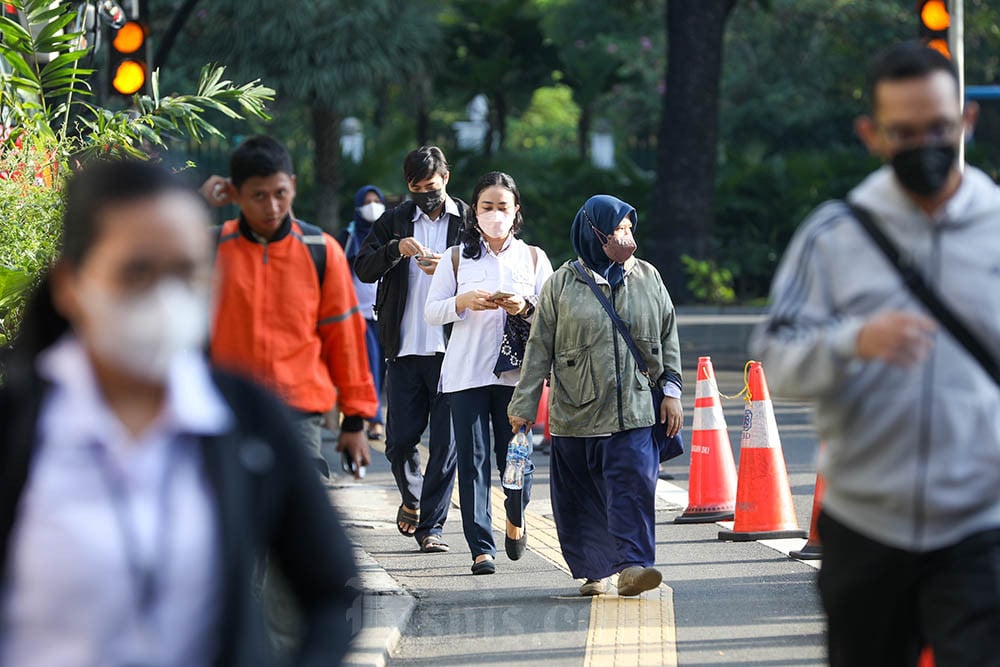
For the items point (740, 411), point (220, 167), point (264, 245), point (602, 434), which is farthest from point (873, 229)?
point (220, 167)

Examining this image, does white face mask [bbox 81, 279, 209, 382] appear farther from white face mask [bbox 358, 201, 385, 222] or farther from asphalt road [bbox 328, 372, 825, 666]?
white face mask [bbox 358, 201, 385, 222]

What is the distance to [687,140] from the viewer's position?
24000 millimetres

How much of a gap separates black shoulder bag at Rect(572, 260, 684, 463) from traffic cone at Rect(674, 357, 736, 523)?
1888mm

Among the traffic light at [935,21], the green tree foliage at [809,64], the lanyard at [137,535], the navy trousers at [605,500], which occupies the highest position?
the green tree foliage at [809,64]

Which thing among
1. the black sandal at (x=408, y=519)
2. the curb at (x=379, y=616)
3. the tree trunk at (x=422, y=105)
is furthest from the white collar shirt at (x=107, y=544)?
the tree trunk at (x=422, y=105)

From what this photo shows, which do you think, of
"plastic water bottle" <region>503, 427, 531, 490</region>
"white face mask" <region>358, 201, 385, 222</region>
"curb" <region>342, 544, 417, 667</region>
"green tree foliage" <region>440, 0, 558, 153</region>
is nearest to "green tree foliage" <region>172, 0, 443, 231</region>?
"green tree foliage" <region>440, 0, 558, 153</region>

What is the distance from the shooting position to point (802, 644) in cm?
623

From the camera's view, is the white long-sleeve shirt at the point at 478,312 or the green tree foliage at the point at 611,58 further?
the green tree foliage at the point at 611,58

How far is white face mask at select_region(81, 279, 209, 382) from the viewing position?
2230mm

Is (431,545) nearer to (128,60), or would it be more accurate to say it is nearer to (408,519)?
(408,519)

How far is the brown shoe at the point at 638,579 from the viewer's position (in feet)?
22.7

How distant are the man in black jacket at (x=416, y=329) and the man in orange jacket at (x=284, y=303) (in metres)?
2.58

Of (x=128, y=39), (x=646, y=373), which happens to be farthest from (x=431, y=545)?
(x=128, y=39)

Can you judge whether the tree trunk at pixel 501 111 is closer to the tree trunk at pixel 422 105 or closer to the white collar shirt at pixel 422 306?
the tree trunk at pixel 422 105
